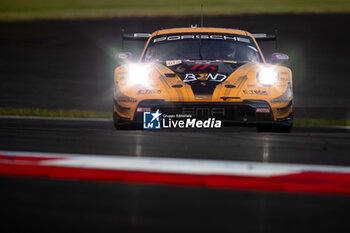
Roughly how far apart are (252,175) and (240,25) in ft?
60.5

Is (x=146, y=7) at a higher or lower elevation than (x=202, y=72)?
higher

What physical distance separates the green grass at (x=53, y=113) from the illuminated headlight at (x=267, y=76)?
15.5ft

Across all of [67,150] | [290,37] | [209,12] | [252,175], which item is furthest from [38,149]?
[209,12]

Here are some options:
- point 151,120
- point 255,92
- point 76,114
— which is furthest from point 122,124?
point 76,114

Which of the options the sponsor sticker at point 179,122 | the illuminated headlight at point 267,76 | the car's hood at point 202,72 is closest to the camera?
the sponsor sticker at point 179,122

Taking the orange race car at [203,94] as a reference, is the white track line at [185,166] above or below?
below

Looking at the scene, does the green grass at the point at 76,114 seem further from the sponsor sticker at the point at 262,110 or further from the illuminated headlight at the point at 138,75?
the illuminated headlight at the point at 138,75

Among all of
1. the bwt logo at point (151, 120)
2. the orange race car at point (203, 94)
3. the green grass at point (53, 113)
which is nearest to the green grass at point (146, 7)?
the green grass at point (53, 113)

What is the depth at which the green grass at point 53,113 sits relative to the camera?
1154 cm

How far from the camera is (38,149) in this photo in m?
6.39

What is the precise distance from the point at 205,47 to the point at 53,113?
3969mm

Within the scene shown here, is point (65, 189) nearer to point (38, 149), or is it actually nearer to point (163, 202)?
point (163, 202)

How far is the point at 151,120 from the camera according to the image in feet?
23.4

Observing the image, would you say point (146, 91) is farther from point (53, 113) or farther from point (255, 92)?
point (53, 113)
